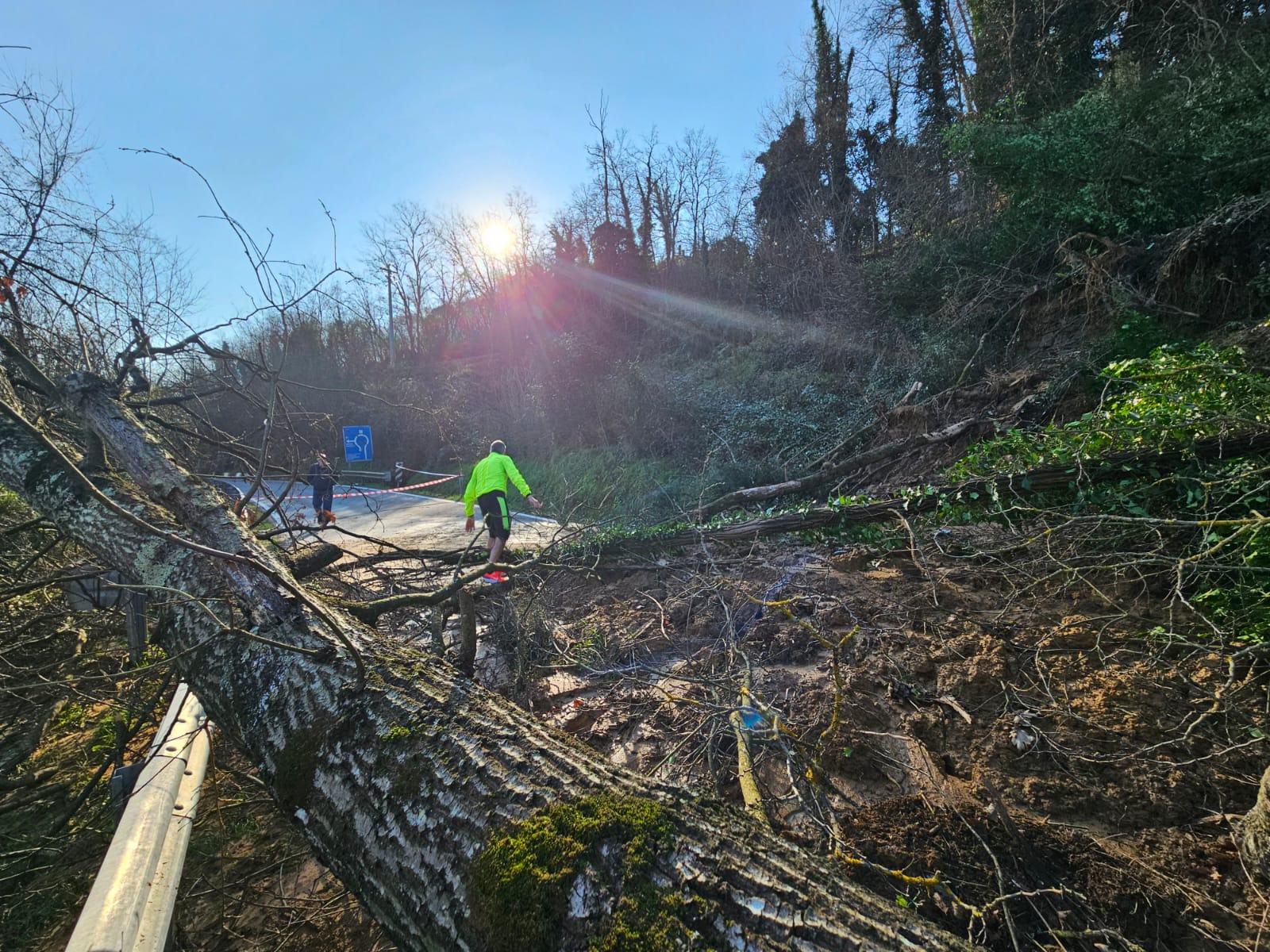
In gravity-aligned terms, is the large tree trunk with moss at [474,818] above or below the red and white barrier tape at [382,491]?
below

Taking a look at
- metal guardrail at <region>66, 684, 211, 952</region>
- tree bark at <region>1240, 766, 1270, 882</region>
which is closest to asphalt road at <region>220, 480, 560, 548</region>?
metal guardrail at <region>66, 684, 211, 952</region>

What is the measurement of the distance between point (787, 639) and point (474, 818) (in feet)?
9.80

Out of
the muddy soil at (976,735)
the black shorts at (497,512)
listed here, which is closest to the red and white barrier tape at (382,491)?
the black shorts at (497,512)

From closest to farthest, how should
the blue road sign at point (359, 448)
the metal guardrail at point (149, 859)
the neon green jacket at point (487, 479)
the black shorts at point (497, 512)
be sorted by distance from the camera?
the metal guardrail at point (149, 859) < the black shorts at point (497, 512) < the neon green jacket at point (487, 479) < the blue road sign at point (359, 448)

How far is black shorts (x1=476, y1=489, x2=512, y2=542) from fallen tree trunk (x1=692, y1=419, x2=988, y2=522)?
2.50 meters

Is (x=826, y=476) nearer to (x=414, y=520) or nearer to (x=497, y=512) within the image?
(x=497, y=512)

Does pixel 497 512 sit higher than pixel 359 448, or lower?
lower

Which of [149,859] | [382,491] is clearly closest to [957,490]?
[149,859]

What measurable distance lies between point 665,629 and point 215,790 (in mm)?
3061

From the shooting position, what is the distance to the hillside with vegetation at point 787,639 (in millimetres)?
1333

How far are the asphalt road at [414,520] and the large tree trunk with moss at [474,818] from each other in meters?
5.11

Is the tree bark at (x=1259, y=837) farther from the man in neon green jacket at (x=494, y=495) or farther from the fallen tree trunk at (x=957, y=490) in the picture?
the man in neon green jacket at (x=494, y=495)

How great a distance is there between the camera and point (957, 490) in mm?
4832

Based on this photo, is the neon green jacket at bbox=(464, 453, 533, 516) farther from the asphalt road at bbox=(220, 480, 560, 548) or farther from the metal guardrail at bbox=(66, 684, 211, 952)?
the metal guardrail at bbox=(66, 684, 211, 952)
